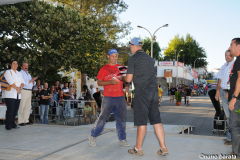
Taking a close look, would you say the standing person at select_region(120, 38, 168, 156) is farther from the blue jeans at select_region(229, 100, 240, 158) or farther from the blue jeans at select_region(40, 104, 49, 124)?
the blue jeans at select_region(40, 104, 49, 124)

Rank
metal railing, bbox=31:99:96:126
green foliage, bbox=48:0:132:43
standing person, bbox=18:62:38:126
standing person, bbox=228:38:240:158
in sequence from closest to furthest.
A: standing person, bbox=228:38:240:158 < standing person, bbox=18:62:38:126 < metal railing, bbox=31:99:96:126 < green foliage, bbox=48:0:132:43

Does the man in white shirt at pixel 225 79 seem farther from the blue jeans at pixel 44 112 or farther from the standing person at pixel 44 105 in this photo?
the blue jeans at pixel 44 112

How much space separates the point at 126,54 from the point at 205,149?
23.7 m

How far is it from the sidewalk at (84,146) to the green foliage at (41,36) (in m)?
10.1

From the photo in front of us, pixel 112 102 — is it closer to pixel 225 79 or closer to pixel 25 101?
pixel 225 79

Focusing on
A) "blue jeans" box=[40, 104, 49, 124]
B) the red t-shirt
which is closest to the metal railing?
"blue jeans" box=[40, 104, 49, 124]

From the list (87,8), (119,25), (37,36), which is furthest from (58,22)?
(119,25)

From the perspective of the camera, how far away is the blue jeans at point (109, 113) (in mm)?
4637

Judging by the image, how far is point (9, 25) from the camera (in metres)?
15.0

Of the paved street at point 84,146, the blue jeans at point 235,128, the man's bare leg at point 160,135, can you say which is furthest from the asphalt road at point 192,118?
the man's bare leg at point 160,135

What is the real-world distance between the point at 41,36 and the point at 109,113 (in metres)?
12.2

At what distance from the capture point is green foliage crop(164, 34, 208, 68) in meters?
70.7

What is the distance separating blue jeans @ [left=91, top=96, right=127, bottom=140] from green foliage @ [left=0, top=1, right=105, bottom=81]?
11129 mm

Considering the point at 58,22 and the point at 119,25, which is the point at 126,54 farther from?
the point at 58,22
